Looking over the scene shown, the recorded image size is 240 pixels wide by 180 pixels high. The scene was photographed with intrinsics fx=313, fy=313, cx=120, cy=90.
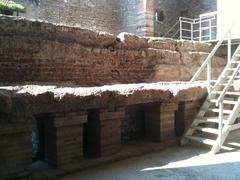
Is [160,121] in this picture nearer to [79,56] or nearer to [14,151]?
[79,56]

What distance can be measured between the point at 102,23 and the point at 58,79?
902cm

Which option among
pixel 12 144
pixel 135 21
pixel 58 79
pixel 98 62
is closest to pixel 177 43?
pixel 98 62

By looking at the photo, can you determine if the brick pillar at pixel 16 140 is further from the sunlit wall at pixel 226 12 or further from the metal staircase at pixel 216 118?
the sunlit wall at pixel 226 12

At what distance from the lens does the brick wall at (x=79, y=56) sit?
193 inches

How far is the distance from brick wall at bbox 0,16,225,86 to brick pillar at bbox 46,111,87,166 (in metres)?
1.24

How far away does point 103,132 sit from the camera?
4.68 m

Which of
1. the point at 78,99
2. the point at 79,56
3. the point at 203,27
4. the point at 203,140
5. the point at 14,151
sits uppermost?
the point at 203,27

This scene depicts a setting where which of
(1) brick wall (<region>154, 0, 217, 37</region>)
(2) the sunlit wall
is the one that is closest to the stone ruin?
(2) the sunlit wall

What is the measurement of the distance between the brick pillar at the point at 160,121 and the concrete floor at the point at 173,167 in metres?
0.40

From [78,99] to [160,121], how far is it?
77.2 inches

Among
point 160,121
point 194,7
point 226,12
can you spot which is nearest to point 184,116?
point 160,121

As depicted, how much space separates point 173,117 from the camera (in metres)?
5.82

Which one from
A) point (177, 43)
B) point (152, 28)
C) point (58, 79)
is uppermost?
point (152, 28)

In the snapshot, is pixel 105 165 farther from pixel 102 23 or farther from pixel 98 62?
pixel 102 23
